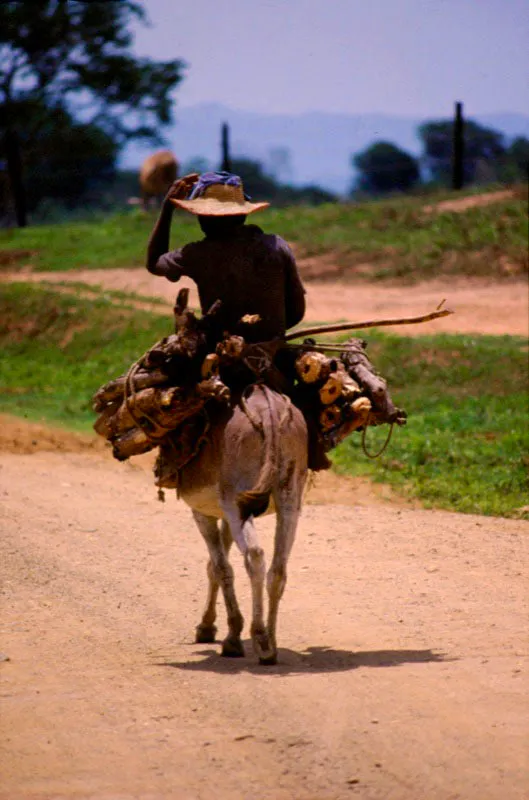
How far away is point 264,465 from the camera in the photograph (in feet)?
26.0

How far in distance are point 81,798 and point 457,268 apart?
1746 cm

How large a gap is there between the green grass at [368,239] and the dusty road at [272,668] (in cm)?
1061

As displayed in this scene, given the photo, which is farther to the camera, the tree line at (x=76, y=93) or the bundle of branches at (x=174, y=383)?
the tree line at (x=76, y=93)

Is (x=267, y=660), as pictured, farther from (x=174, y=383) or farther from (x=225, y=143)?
(x=225, y=143)

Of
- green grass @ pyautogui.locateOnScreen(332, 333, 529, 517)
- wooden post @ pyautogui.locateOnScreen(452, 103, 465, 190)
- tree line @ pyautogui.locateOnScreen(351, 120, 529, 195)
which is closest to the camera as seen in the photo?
green grass @ pyautogui.locateOnScreen(332, 333, 529, 517)

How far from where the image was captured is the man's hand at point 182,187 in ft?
28.1

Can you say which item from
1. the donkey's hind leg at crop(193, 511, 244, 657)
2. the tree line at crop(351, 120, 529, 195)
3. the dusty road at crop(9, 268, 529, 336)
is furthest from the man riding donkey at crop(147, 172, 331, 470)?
the tree line at crop(351, 120, 529, 195)

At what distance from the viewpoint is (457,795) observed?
6078mm

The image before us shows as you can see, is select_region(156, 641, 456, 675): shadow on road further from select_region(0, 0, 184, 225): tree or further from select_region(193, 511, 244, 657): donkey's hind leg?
select_region(0, 0, 184, 225): tree

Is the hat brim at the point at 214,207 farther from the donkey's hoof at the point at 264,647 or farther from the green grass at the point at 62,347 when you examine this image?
the green grass at the point at 62,347

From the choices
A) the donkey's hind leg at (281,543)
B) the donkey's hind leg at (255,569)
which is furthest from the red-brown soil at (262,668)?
the donkey's hind leg at (281,543)

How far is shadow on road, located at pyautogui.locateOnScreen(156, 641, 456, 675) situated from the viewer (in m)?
7.98

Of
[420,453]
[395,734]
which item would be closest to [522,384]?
[420,453]

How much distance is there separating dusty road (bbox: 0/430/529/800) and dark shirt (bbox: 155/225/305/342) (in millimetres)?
1759
